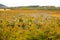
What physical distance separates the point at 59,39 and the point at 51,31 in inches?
30.3

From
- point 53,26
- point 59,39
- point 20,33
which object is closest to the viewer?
point 59,39

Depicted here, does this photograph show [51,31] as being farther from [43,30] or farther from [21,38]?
[21,38]

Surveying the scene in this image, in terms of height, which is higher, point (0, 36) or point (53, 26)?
point (53, 26)

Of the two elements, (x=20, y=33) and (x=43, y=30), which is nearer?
(x=43, y=30)

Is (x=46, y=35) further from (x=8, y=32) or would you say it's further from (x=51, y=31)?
(x=8, y=32)

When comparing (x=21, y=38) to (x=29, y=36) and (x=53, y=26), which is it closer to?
(x=29, y=36)

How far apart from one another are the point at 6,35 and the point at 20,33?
1260 mm

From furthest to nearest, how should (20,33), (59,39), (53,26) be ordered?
(20,33)
(53,26)
(59,39)

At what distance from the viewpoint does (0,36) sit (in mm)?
19594

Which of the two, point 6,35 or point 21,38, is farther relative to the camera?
point 6,35

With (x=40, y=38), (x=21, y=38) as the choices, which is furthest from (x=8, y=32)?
(x=40, y=38)

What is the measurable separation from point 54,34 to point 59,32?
0.33 metres

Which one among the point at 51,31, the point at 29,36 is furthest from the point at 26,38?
the point at 51,31

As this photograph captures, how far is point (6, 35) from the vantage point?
19.5 metres
